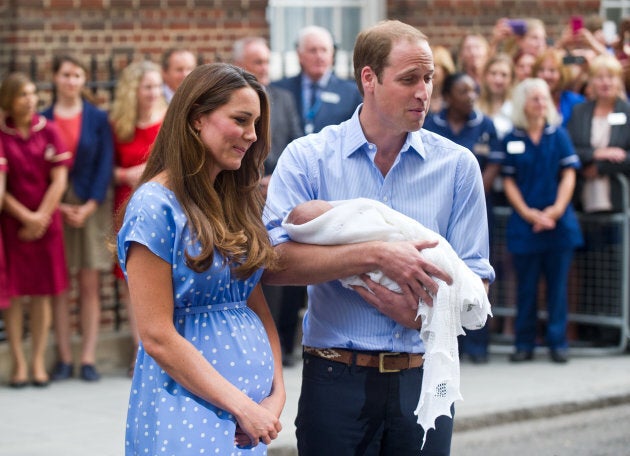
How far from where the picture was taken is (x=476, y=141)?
9508 mm

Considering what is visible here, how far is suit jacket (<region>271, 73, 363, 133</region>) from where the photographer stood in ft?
30.8

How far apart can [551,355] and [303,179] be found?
20.0 feet

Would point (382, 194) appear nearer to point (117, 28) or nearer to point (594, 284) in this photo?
point (594, 284)

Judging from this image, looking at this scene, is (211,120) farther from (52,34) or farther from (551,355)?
Result: (52,34)

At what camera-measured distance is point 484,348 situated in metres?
9.67

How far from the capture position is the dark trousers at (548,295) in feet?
31.7

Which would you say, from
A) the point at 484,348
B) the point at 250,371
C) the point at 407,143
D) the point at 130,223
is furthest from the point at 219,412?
the point at 484,348

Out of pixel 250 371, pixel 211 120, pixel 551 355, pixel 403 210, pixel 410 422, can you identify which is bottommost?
pixel 551 355

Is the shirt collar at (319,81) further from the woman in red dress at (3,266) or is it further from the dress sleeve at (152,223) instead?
the dress sleeve at (152,223)

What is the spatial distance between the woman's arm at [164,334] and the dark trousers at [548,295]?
6.49 m

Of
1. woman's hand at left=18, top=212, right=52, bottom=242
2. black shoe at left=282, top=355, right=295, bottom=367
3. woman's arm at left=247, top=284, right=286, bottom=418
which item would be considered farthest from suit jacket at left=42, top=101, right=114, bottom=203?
woman's arm at left=247, top=284, right=286, bottom=418

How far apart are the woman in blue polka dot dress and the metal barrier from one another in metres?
6.52

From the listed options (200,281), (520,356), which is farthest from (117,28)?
(200,281)

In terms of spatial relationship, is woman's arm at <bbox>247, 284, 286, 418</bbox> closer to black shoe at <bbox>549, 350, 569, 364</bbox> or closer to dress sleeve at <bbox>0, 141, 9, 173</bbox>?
dress sleeve at <bbox>0, 141, 9, 173</bbox>
